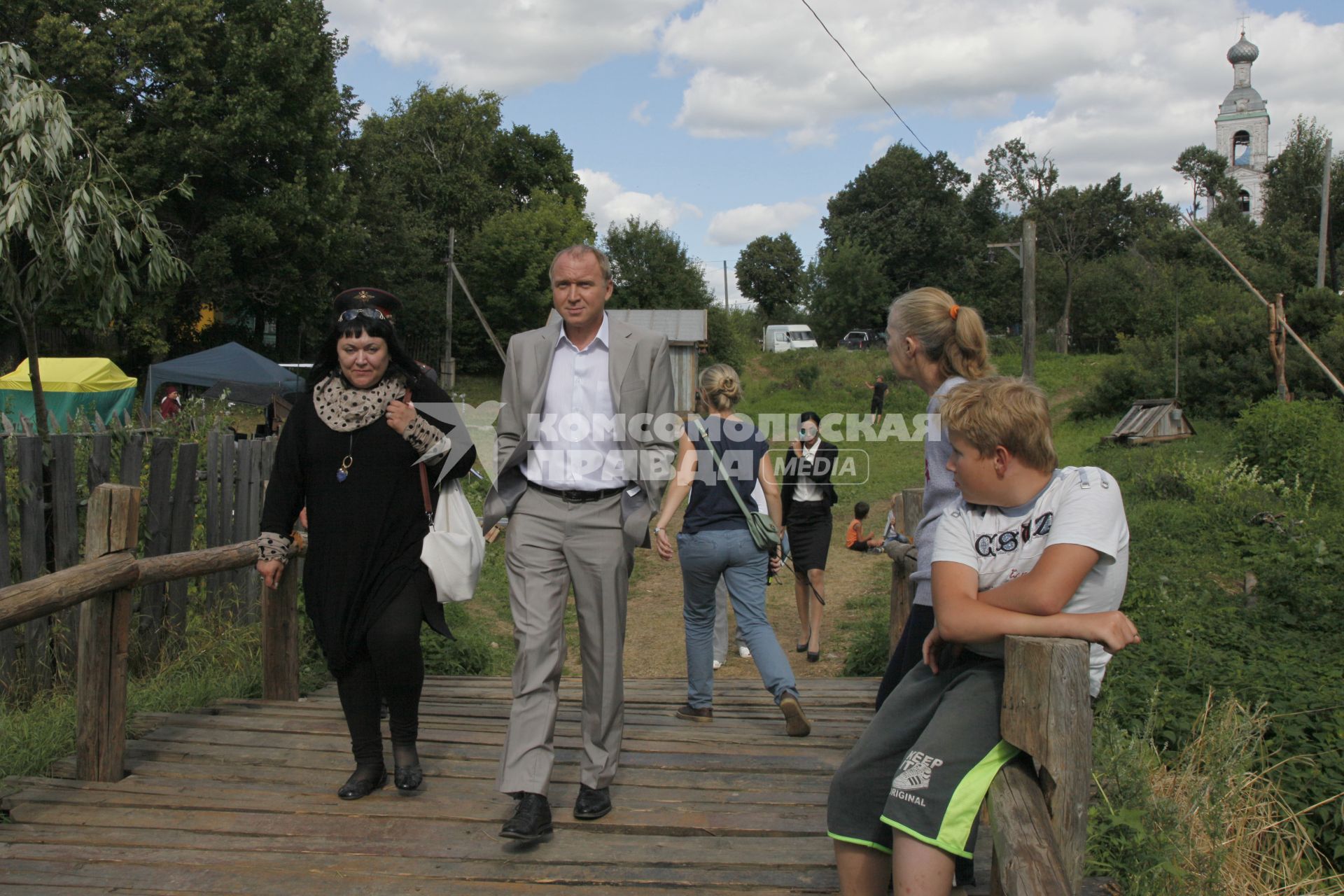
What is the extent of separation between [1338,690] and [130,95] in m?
29.2

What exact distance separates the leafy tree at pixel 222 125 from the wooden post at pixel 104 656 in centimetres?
2289

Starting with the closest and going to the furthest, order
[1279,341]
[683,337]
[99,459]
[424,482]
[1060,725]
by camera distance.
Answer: [1060,725], [424,482], [99,459], [1279,341], [683,337]

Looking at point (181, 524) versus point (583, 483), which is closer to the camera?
point (583, 483)

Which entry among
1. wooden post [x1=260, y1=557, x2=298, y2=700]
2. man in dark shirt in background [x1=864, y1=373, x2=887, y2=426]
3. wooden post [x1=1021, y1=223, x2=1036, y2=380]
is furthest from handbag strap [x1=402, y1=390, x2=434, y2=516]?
man in dark shirt in background [x1=864, y1=373, x2=887, y2=426]

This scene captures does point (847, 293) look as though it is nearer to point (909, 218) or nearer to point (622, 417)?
point (909, 218)

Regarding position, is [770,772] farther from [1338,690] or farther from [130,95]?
[130,95]

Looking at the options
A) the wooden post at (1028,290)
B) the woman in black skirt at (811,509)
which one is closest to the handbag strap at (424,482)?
the woman in black skirt at (811,509)

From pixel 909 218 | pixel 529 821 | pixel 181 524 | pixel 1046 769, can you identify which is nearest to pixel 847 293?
pixel 909 218

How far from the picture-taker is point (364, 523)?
145 inches

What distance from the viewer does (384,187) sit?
38500 mm

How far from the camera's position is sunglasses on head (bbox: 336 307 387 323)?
367 centimetres

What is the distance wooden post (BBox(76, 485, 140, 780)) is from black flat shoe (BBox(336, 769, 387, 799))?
0.92 m

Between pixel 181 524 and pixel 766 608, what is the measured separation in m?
6.04

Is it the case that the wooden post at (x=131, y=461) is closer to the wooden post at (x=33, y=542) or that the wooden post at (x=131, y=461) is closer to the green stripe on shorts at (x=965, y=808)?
the wooden post at (x=33, y=542)
